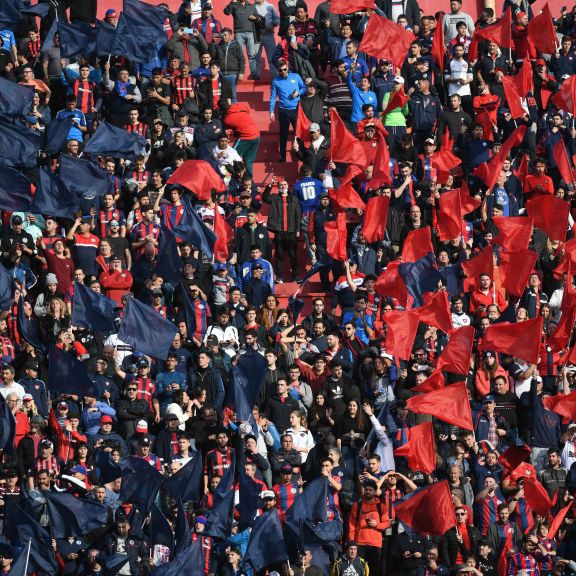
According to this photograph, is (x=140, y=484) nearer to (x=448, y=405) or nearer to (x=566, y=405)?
(x=448, y=405)

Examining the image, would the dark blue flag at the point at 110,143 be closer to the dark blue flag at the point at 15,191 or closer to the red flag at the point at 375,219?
the dark blue flag at the point at 15,191

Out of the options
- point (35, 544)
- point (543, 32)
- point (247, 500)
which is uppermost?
point (543, 32)

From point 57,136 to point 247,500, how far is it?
684 cm

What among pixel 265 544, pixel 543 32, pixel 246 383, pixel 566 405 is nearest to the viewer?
pixel 265 544

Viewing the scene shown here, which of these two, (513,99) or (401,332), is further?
(513,99)

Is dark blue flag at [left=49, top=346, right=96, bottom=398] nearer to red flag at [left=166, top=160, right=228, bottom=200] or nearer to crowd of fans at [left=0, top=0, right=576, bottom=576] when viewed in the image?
crowd of fans at [left=0, top=0, right=576, bottom=576]

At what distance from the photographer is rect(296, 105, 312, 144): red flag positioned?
29.0 m

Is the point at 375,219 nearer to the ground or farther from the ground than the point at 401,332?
farther from the ground

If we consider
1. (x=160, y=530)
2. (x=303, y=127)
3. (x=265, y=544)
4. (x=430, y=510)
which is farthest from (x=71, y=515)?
(x=303, y=127)

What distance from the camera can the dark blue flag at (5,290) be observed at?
25.2 m

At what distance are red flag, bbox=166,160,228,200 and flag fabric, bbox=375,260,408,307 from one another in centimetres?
263

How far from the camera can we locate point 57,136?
92.5 feet

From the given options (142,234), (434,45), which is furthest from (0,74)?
(434,45)

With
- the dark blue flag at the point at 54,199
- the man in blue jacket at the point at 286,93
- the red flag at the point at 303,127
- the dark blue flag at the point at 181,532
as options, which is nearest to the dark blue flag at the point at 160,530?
the dark blue flag at the point at 181,532
